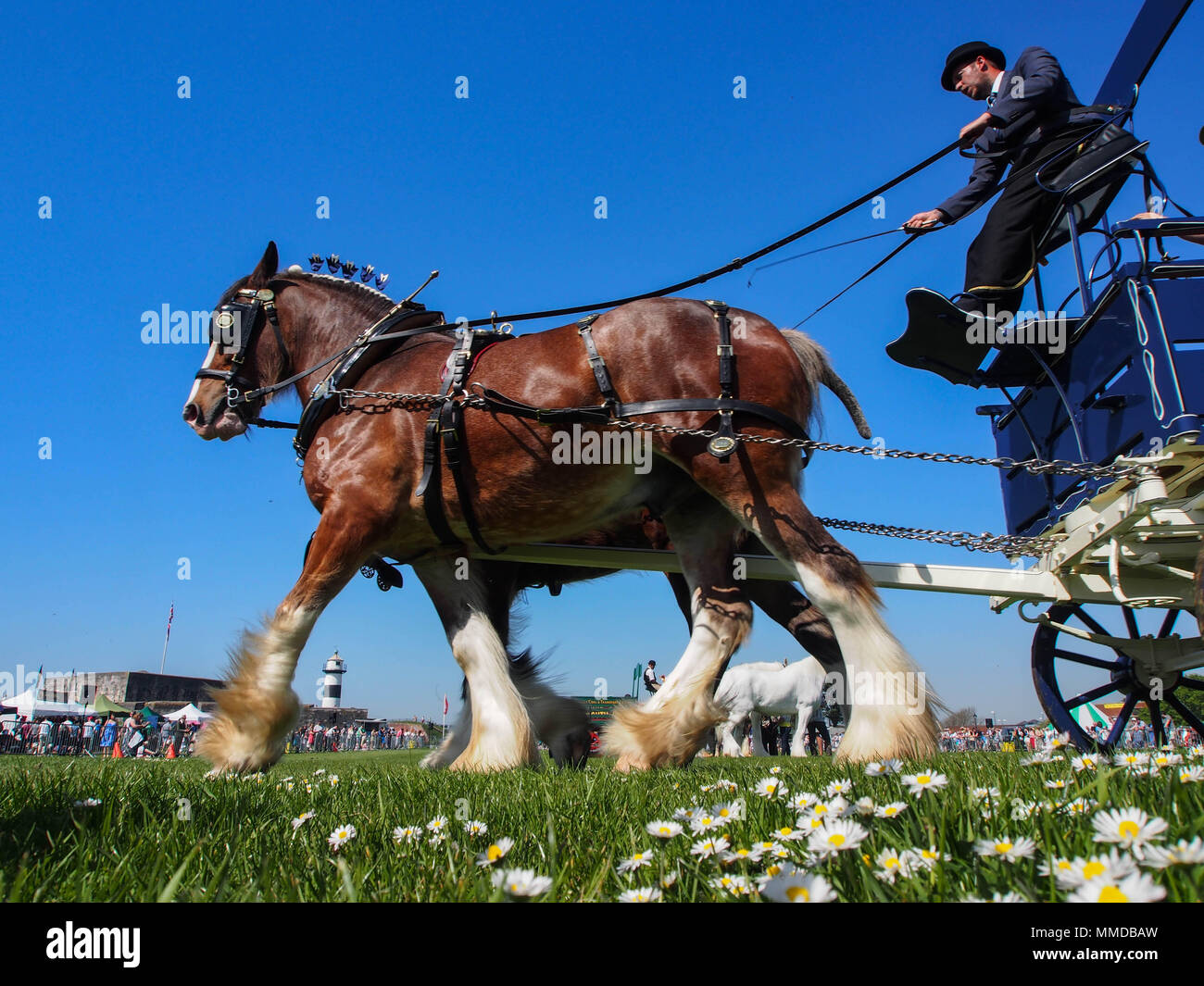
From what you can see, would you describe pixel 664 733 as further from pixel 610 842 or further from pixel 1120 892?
pixel 1120 892

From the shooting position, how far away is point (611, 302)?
182 inches

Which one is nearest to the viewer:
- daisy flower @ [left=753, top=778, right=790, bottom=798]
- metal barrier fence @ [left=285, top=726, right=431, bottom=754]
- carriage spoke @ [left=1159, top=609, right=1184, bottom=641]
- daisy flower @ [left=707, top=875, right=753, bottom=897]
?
daisy flower @ [left=707, top=875, right=753, bottom=897]

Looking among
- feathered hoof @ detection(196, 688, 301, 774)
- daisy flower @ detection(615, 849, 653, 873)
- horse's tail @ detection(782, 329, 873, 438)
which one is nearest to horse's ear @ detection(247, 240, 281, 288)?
feathered hoof @ detection(196, 688, 301, 774)

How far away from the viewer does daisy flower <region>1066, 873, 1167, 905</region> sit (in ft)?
2.92

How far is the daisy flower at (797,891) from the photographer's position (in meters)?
1.03

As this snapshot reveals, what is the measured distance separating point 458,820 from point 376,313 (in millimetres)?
4270

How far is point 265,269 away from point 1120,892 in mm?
6128

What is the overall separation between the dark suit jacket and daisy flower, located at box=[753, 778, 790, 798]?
344 centimetres

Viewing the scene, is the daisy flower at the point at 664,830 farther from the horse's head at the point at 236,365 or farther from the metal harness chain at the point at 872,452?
the horse's head at the point at 236,365

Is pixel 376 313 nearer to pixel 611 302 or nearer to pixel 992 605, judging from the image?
pixel 611 302

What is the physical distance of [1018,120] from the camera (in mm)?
4262

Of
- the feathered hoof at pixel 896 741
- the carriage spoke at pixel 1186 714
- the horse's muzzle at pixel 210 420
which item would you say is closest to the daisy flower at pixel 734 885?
the feathered hoof at pixel 896 741

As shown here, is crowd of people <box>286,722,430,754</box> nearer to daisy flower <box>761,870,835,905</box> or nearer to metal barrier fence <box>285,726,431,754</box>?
metal barrier fence <box>285,726,431,754</box>

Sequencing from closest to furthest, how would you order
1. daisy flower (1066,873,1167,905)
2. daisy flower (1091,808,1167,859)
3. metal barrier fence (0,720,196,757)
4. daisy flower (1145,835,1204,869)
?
daisy flower (1066,873,1167,905) < daisy flower (1145,835,1204,869) < daisy flower (1091,808,1167,859) < metal barrier fence (0,720,196,757)
